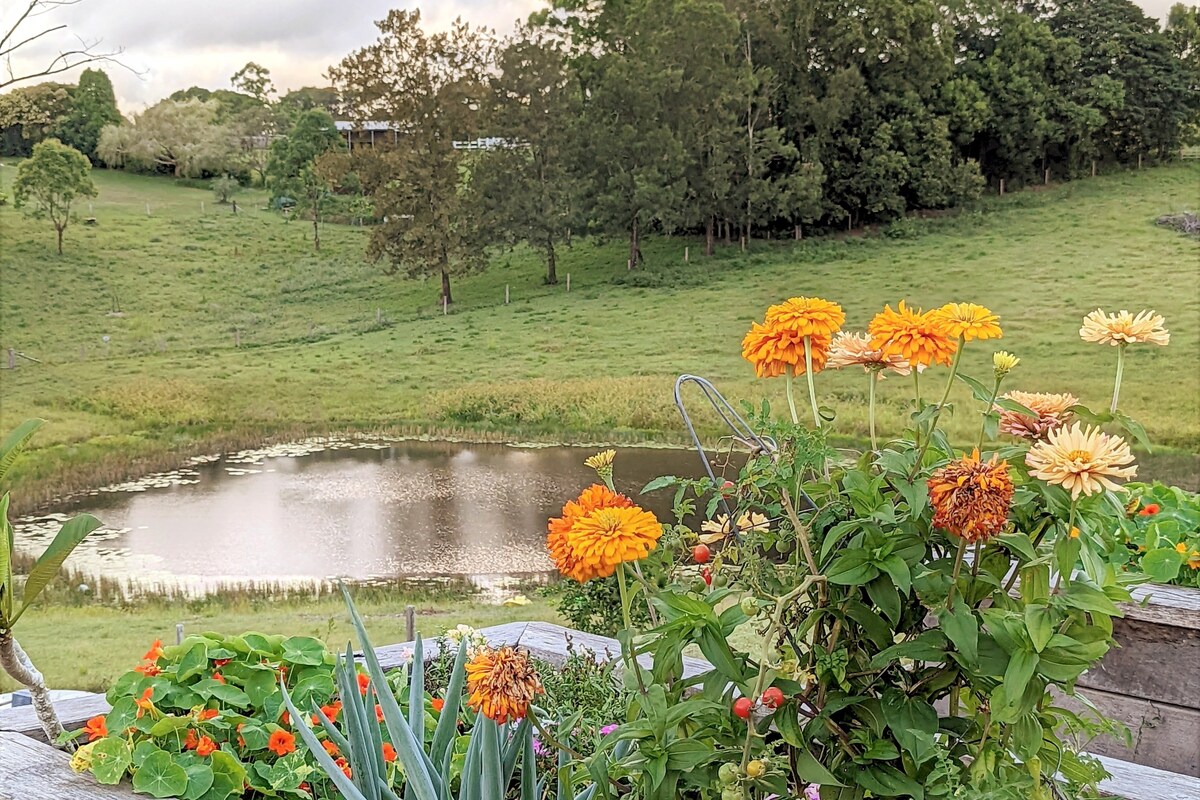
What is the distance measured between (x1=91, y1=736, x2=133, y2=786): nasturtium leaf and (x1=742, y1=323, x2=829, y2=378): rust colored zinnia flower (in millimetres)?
669

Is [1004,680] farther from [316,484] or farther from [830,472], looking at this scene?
[316,484]

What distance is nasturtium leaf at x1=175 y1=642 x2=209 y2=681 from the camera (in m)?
0.96

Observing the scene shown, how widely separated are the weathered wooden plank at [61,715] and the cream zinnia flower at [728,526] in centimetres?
75

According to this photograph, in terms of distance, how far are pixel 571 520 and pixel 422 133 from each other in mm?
5654

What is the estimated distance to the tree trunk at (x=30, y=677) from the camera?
0.85 metres

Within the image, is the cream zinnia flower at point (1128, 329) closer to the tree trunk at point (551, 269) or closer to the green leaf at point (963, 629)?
the green leaf at point (963, 629)

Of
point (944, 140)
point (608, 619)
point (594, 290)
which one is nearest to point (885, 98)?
point (944, 140)

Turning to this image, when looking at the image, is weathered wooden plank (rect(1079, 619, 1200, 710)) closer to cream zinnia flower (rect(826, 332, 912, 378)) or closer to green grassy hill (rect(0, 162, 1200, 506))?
cream zinnia flower (rect(826, 332, 912, 378))

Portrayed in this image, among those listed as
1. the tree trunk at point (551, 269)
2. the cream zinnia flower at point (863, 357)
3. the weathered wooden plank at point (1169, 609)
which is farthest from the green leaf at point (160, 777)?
the tree trunk at point (551, 269)

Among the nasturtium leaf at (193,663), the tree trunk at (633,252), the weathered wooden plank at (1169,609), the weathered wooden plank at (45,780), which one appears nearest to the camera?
the weathered wooden plank at (45,780)

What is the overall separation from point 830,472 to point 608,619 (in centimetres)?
171

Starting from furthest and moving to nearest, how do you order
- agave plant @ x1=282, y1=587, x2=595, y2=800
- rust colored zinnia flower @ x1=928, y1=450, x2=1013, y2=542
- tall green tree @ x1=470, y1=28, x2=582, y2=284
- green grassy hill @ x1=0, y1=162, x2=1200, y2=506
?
tall green tree @ x1=470, y1=28, x2=582, y2=284
green grassy hill @ x1=0, y1=162, x2=1200, y2=506
agave plant @ x1=282, y1=587, x2=595, y2=800
rust colored zinnia flower @ x1=928, y1=450, x2=1013, y2=542

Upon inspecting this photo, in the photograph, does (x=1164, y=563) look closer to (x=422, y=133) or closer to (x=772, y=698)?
(x=772, y=698)

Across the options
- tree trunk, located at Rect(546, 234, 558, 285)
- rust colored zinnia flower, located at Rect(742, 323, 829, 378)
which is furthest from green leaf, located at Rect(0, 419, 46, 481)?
tree trunk, located at Rect(546, 234, 558, 285)
